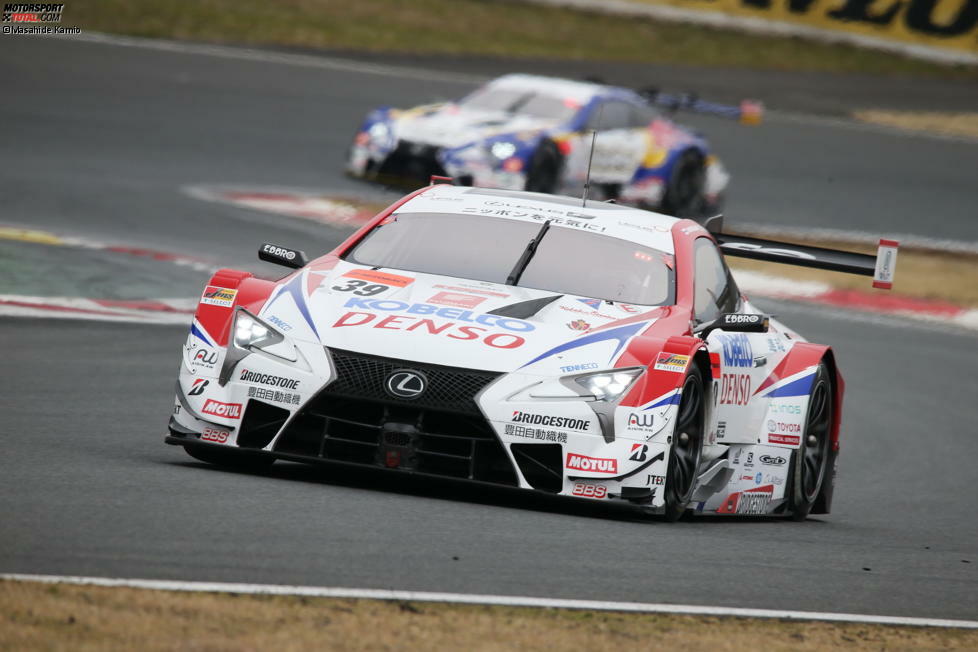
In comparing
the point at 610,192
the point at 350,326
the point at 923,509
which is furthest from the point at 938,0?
the point at 350,326

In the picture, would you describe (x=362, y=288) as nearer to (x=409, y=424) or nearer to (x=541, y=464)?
(x=409, y=424)

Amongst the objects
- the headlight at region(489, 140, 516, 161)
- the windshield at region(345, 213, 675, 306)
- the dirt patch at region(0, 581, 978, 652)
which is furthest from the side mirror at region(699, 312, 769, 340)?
the headlight at region(489, 140, 516, 161)

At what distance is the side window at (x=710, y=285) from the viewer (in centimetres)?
776

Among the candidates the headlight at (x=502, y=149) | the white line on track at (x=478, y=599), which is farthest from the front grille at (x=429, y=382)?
the headlight at (x=502, y=149)

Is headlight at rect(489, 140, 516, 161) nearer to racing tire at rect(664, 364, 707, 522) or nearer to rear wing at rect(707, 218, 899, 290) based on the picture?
rear wing at rect(707, 218, 899, 290)

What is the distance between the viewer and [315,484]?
22.1ft

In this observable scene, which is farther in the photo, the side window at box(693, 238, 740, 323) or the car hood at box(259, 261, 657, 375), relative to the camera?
the side window at box(693, 238, 740, 323)

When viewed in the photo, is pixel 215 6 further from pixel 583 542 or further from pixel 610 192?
pixel 583 542

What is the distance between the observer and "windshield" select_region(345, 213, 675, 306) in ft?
24.8

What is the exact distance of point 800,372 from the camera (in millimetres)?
8320

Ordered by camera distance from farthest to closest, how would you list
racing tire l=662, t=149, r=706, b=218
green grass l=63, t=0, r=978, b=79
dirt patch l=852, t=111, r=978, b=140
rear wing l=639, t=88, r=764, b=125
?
green grass l=63, t=0, r=978, b=79 < dirt patch l=852, t=111, r=978, b=140 < racing tire l=662, t=149, r=706, b=218 < rear wing l=639, t=88, r=764, b=125

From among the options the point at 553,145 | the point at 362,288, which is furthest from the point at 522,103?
the point at 362,288

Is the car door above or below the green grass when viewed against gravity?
below

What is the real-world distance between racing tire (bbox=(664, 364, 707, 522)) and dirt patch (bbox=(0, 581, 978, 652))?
1.47 metres
